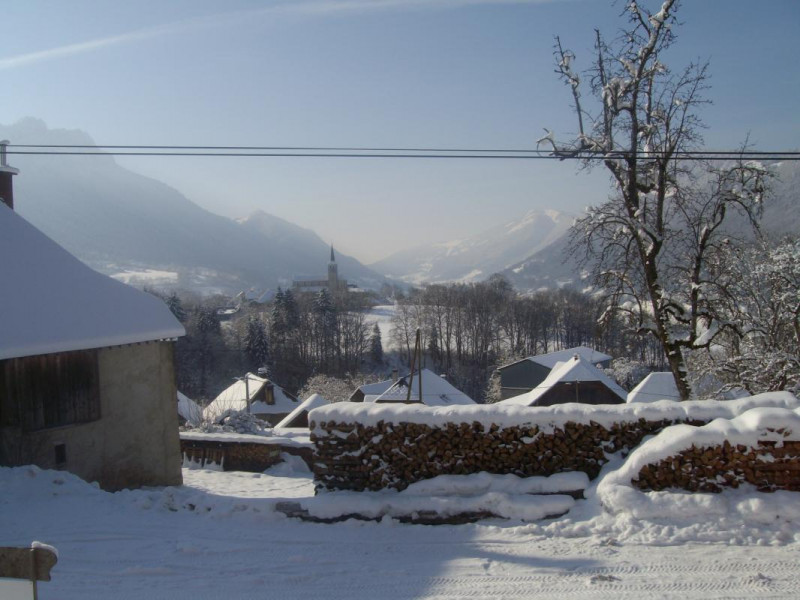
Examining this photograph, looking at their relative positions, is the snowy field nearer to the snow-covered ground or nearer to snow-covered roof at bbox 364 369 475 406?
snow-covered roof at bbox 364 369 475 406

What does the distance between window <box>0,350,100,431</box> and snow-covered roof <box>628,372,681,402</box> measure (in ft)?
96.0

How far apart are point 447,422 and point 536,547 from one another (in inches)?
77.5

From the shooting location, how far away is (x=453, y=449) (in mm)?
7793

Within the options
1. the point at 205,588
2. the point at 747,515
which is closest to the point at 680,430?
the point at 747,515

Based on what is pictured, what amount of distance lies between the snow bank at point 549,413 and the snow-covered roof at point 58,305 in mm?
4409

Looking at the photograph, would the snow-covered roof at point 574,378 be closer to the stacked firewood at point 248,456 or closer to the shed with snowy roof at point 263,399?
the shed with snowy roof at point 263,399

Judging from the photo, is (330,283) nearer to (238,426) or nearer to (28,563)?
(238,426)

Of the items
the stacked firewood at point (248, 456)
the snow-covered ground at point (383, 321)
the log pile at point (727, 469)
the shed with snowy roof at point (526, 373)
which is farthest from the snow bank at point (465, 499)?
the snow-covered ground at point (383, 321)

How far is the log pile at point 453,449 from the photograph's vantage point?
760 cm

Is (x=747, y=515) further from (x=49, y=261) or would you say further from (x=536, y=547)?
(x=49, y=261)

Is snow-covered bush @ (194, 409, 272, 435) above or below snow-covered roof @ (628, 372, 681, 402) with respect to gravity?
above

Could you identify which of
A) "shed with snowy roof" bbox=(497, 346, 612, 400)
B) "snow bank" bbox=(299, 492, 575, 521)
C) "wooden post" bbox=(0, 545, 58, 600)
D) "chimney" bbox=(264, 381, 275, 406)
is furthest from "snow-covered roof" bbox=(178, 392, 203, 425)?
"wooden post" bbox=(0, 545, 58, 600)

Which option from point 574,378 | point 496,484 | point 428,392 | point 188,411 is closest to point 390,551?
point 496,484

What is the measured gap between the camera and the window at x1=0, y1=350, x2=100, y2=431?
8875mm
